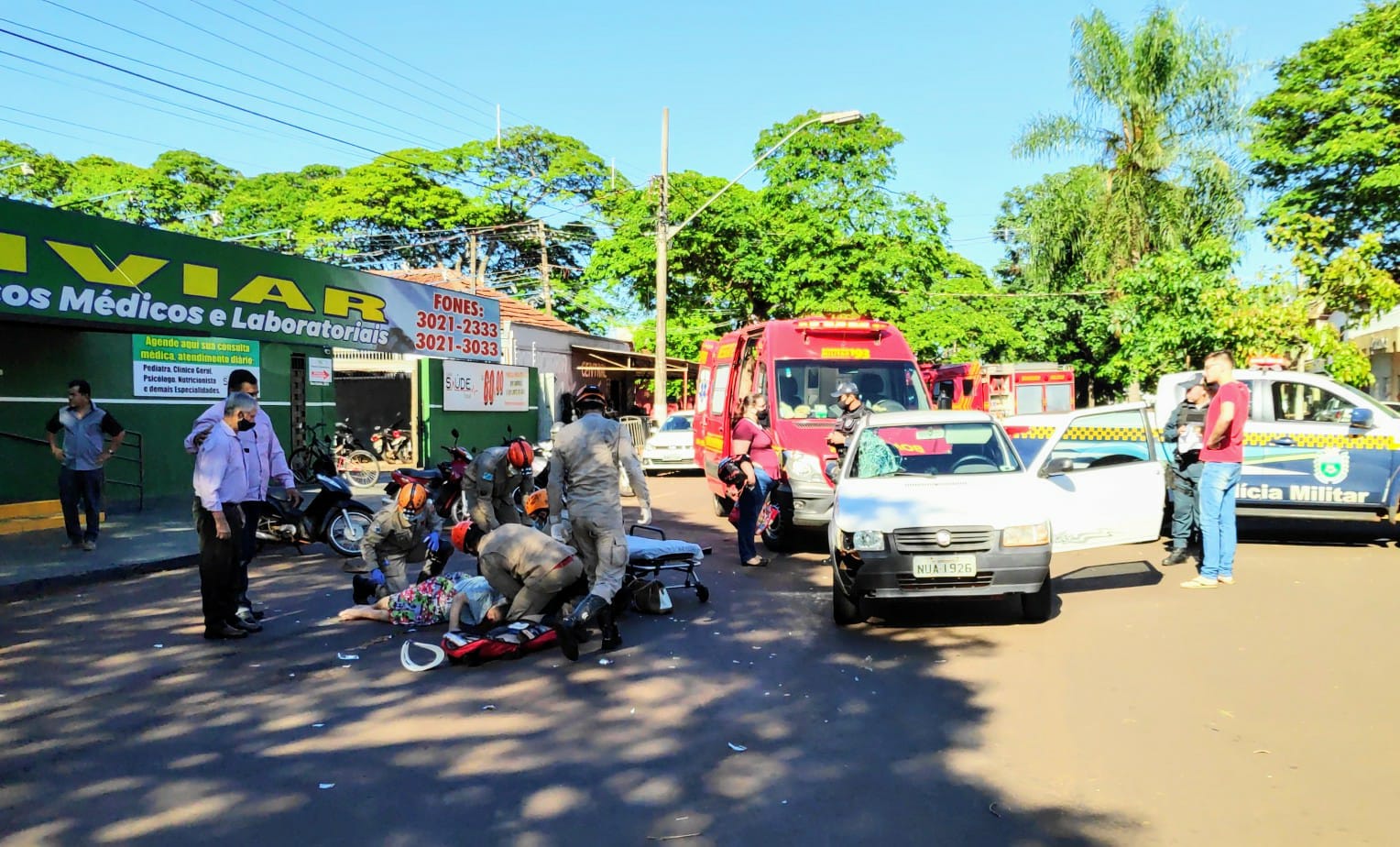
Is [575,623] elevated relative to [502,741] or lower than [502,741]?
elevated

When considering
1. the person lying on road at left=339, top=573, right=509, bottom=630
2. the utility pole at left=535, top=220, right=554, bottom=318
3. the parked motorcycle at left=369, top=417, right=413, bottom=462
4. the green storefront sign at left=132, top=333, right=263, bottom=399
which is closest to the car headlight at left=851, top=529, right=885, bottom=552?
the person lying on road at left=339, top=573, right=509, bottom=630

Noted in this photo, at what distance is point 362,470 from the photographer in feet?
61.9

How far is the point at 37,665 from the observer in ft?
21.2

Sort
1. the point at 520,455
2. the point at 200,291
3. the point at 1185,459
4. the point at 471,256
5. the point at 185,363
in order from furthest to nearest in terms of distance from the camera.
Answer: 1. the point at 471,256
2. the point at 185,363
3. the point at 200,291
4. the point at 1185,459
5. the point at 520,455

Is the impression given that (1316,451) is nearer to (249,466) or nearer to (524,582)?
(524,582)

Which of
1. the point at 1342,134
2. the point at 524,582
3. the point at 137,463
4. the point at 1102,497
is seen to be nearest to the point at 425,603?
the point at 524,582

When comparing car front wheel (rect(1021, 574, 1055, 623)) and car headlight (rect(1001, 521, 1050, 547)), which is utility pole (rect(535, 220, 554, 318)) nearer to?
car front wheel (rect(1021, 574, 1055, 623))

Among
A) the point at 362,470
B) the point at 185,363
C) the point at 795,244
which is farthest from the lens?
the point at 795,244

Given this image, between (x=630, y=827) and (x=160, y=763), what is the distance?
2.41 metres

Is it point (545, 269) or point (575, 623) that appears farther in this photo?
point (545, 269)

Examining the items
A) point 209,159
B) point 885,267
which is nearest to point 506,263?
point 209,159

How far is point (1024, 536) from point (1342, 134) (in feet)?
79.4

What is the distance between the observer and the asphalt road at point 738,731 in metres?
3.95

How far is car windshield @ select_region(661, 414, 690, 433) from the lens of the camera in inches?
857
